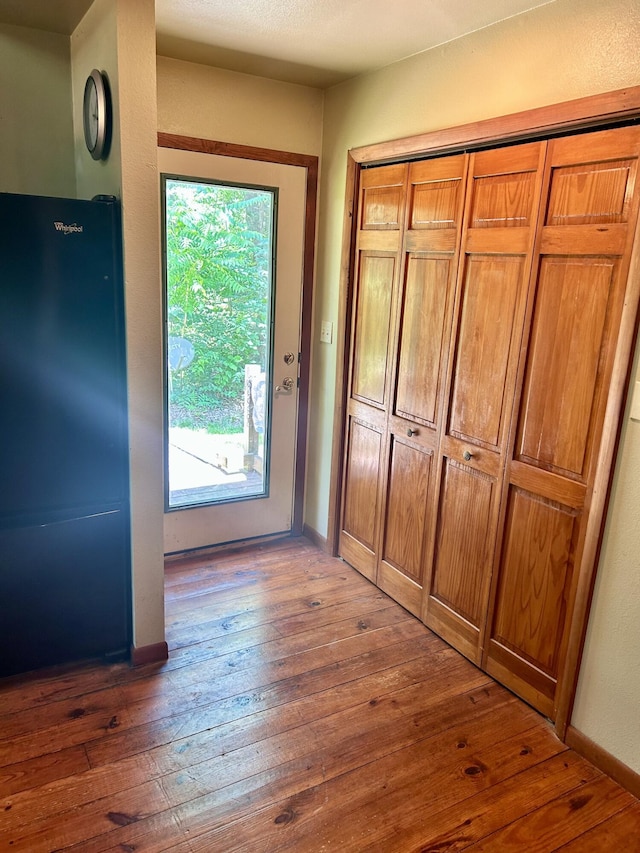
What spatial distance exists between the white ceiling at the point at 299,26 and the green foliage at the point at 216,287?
59cm

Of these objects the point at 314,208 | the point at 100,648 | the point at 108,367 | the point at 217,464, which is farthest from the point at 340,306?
the point at 100,648

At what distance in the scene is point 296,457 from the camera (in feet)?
11.5

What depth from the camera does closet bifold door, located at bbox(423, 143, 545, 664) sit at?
85.0 inches

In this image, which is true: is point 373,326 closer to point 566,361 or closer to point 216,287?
point 216,287

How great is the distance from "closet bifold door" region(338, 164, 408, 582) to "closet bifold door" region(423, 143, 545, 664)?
0.44 meters

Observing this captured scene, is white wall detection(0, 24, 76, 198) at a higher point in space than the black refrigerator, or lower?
higher

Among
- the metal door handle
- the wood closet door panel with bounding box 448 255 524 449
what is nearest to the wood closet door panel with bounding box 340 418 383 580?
the metal door handle

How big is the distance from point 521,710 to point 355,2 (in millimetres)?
2573

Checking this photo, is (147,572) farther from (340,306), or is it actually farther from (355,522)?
(340,306)

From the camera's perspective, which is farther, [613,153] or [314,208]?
[314,208]

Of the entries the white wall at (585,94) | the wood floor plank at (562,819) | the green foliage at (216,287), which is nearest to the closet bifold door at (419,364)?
the white wall at (585,94)

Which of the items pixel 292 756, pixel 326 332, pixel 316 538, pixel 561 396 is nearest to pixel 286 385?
pixel 326 332

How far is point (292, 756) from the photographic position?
1974mm

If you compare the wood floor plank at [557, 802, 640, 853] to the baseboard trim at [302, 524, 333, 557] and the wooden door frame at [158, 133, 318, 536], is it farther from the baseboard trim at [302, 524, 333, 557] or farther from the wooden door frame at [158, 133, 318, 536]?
the wooden door frame at [158, 133, 318, 536]
